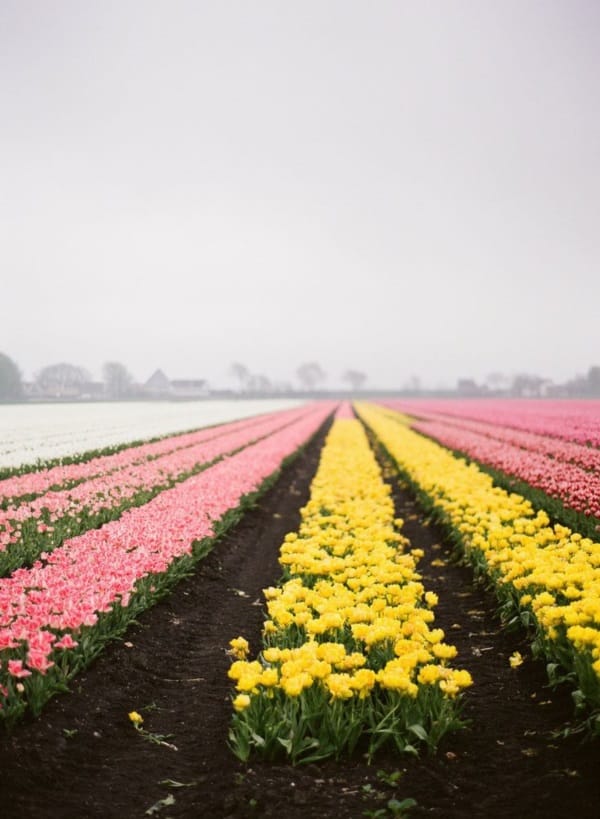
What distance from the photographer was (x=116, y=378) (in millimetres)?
147250

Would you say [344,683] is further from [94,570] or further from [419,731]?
[94,570]

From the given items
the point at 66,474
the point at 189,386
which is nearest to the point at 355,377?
the point at 189,386

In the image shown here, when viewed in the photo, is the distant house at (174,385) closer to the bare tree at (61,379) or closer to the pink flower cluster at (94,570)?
the bare tree at (61,379)

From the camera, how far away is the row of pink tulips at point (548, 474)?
8.92 meters

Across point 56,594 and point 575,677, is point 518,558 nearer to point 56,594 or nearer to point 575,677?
point 575,677

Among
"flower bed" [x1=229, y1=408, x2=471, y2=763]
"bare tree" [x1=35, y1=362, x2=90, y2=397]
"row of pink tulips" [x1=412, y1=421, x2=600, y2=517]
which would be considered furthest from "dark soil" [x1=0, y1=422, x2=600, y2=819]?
"bare tree" [x1=35, y1=362, x2=90, y2=397]

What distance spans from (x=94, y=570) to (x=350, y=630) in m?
2.56

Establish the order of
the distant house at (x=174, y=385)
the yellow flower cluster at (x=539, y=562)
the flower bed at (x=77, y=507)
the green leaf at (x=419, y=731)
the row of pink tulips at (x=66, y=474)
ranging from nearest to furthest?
the green leaf at (x=419, y=731) → the yellow flower cluster at (x=539, y=562) → the flower bed at (x=77, y=507) → the row of pink tulips at (x=66, y=474) → the distant house at (x=174, y=385)

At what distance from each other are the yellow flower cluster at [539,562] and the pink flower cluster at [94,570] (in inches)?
136

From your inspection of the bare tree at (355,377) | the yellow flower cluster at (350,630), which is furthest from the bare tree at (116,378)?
the yellow flower cluster at (350,630)

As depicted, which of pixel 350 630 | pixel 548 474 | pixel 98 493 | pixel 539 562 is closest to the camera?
pixel 350 630

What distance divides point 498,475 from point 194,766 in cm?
1054

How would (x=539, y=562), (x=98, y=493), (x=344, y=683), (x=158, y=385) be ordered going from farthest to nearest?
(x=158, y=385) → (x=98, y=493) → (x=539, y=562) → (x=344, y=683)

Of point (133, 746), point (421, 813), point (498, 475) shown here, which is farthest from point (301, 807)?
point (498, 475)
